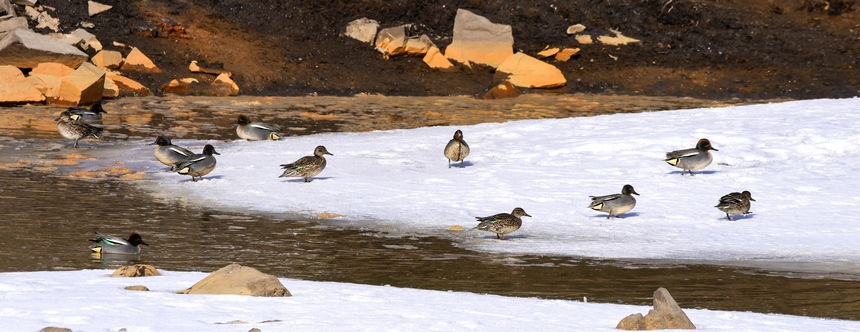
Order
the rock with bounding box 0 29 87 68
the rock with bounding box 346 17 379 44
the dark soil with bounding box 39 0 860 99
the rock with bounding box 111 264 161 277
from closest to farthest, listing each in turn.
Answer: the rock with bounding box 111 264 161 277
the rock with bounding box 0 29 87 68
the dark soil with bounding box 39 0 860 99
the rock with bounding box 346 17 379 44

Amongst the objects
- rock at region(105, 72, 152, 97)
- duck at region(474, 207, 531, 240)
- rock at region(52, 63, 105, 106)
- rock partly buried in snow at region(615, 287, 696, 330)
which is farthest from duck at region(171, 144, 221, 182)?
rock at region(105, 72, 152, 97)

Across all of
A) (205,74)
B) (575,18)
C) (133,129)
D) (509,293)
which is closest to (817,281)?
(509,293)

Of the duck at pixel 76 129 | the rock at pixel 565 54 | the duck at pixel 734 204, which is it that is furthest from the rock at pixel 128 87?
the duck at pixel 734 204

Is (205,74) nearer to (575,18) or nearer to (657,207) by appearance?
(575,18)

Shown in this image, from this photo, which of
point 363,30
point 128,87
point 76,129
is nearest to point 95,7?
point 128,87

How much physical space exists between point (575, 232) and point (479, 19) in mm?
25670

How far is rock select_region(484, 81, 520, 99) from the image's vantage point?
33625 mm

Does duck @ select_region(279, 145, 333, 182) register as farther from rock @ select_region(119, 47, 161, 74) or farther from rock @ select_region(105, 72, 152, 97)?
rock @ select_region(119, 47, 161, 74)

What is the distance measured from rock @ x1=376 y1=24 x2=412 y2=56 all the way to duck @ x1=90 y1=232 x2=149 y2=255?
2688cm

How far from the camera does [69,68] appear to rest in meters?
29.8

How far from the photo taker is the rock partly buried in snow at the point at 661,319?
756 cm

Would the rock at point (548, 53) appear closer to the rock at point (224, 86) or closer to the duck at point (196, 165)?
the rock at point (224, 86)

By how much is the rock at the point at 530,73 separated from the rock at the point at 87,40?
12.2 meters

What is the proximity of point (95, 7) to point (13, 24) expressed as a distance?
3.58m
